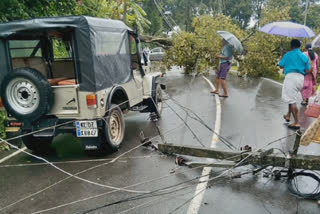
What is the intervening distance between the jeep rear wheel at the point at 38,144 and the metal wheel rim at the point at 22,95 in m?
0.91

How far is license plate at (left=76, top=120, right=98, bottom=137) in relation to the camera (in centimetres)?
570

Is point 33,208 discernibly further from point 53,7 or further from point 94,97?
point 53,7

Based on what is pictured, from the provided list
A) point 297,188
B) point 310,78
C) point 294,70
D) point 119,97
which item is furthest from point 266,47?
point 297,188

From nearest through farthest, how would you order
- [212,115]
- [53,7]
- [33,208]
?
[33,208] → [212,115] → [53,7]

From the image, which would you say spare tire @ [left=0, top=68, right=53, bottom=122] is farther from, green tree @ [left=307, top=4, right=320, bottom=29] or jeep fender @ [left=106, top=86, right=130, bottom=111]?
green tree @ [left=307, top=4, right=320, bottom=29]

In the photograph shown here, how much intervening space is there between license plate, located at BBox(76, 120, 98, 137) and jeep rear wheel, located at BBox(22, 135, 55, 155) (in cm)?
109

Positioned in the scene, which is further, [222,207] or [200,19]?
[200,19]

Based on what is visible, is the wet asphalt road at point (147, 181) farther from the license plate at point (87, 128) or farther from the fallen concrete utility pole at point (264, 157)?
the license plate at point (87, 128)

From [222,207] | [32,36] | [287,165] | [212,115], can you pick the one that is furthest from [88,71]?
[212,115]

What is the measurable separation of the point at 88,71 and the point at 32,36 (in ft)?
7.23

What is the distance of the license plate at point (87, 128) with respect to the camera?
18.7 ft

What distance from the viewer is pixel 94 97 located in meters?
5.60

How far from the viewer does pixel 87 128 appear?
5.73 m

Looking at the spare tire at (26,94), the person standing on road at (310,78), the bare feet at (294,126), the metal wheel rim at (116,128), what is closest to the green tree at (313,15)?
the person standing on road at (310,78)
